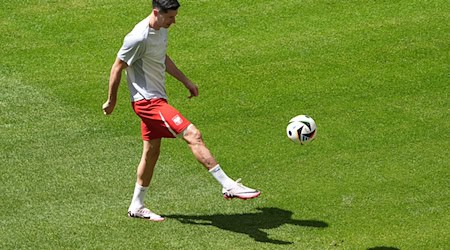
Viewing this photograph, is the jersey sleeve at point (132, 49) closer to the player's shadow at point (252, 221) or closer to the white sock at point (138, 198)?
the white sock at point (138, 198)

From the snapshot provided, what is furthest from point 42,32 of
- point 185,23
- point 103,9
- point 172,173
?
point 172,173

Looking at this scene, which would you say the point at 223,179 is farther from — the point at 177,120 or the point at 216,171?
the point at 177,120

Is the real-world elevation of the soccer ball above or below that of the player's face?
below

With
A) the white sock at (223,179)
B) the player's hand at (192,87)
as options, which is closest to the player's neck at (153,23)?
the player's hand at (192,87)

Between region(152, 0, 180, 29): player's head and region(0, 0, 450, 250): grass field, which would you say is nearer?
region(152, 0, 180, 29): player's head

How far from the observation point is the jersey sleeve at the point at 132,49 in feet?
38.5

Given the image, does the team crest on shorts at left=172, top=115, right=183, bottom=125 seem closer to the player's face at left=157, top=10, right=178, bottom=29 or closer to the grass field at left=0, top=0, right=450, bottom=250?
the player's face at left=157, top=10, right=178, bottom=29

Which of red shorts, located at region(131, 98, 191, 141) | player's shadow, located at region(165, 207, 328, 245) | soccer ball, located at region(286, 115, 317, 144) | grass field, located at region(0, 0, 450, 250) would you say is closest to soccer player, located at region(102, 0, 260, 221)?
red shorts, located at region(131, 98, 191, 141)

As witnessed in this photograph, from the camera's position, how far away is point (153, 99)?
12.0m

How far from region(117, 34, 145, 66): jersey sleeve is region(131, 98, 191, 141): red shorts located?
1.76ft

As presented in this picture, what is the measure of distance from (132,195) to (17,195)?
1.39 meters

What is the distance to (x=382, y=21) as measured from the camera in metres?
17.9

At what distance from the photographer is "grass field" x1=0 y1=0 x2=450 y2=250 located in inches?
480

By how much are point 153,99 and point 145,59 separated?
0.46 meters
